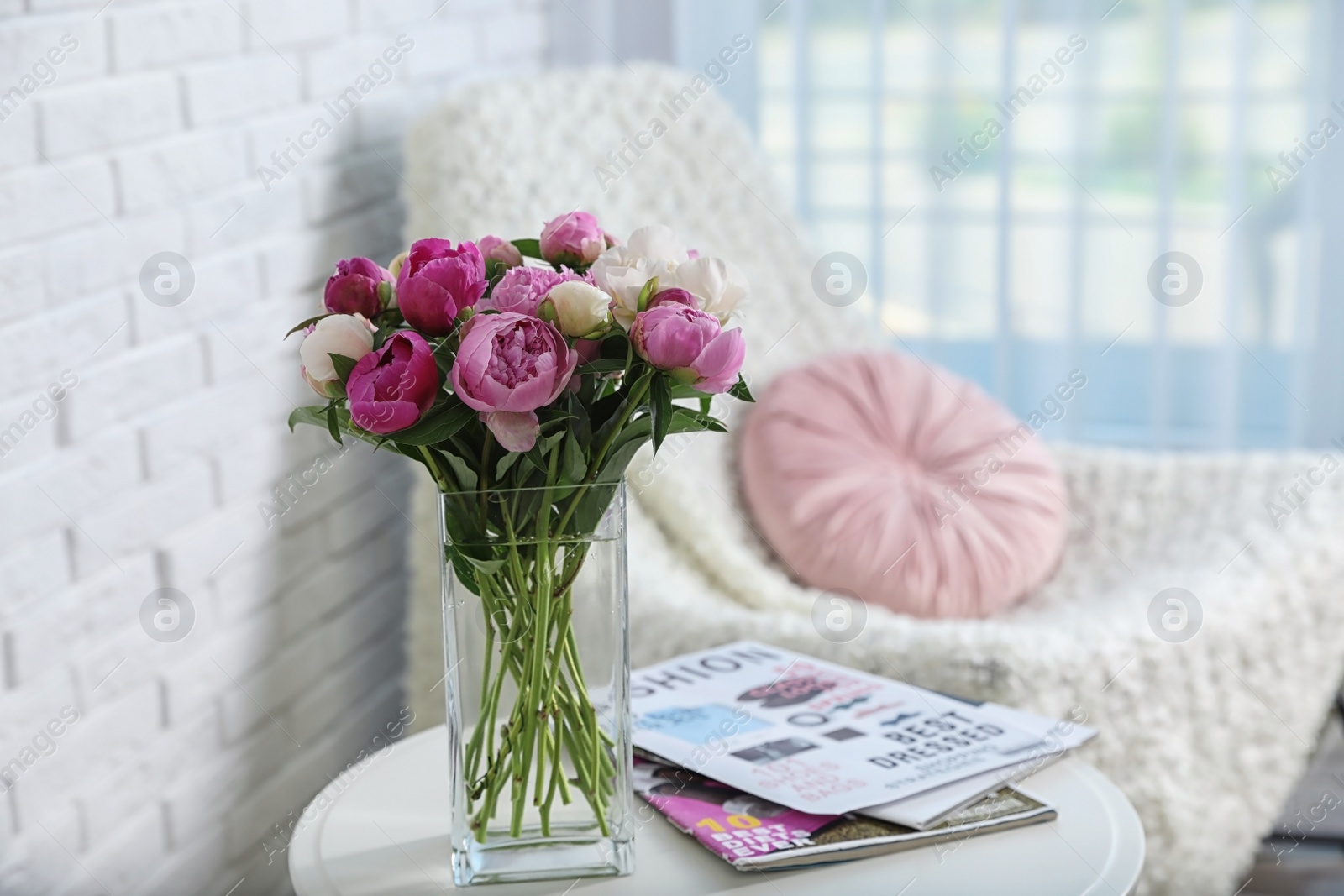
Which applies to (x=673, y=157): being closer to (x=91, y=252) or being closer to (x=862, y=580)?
(x=862, y=580)

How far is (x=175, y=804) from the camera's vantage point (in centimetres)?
127

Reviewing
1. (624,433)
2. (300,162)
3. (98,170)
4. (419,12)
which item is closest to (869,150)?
(419,12)

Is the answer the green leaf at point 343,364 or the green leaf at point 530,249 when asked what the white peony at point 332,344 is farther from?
the green leaf at point 530,249

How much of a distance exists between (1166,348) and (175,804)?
1.51m

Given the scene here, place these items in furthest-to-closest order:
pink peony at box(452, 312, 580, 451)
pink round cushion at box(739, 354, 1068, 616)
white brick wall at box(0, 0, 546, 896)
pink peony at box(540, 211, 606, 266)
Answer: pink round cushion at box(739, 354, 1068, 616) → white brick wall at box(0, 0, 546, 896) → pink peony at box(540, 211, 606, 266) → pink peony at box(452, 312, 580, 451)

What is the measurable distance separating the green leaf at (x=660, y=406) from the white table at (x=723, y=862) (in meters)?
0.28

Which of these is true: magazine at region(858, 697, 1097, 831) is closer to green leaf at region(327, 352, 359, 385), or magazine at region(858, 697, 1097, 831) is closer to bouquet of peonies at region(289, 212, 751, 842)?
bouquet of peonies at region(289, 212, 751, 842)

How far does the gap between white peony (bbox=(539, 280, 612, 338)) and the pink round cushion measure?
83 cm

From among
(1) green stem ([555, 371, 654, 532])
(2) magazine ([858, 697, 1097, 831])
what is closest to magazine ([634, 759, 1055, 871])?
(2) magazine ([858, 697, 1097, 831])

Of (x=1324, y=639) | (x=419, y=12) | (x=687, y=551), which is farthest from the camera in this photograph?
(x=419, y=12)

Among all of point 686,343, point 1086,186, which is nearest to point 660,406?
point 686,343

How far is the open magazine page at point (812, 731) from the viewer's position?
33.0 inches

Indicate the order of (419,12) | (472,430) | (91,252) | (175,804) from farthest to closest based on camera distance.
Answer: (419,12)
(175,804)
(91,252)
(472,430)

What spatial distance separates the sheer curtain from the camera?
1904 millimetres
